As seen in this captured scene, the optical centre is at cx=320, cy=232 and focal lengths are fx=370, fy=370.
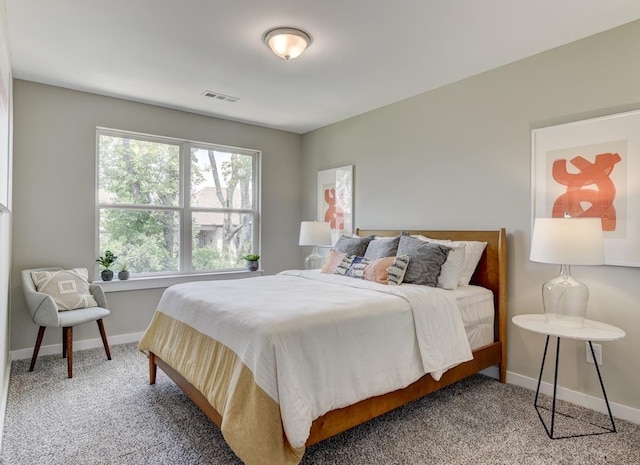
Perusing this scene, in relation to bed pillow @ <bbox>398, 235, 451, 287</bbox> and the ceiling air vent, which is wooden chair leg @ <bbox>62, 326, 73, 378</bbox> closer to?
the ceiling air vent

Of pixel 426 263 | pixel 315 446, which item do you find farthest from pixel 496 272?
pixel 315 446

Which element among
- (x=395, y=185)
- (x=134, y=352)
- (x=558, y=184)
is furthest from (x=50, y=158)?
(x=558, y=184)

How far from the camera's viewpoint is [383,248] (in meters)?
3.33

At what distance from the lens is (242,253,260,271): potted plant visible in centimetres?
473

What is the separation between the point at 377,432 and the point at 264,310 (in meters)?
1.00

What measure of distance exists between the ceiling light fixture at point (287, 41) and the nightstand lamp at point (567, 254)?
77.1 inches

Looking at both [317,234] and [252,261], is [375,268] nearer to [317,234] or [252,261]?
[317,234]

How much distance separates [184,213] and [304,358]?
3061 millimetres

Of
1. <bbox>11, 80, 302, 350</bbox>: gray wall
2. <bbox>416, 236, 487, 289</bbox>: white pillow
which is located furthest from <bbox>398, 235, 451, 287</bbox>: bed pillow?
<bbox>11, 80, 302, 350</bbox>: gray wall

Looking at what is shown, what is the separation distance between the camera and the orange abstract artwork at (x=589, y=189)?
2418mm

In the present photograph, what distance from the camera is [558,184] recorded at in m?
2.66

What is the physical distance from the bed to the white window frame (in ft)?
4.49

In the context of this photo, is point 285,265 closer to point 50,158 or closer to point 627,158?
point 50,158

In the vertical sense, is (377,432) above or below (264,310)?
below
